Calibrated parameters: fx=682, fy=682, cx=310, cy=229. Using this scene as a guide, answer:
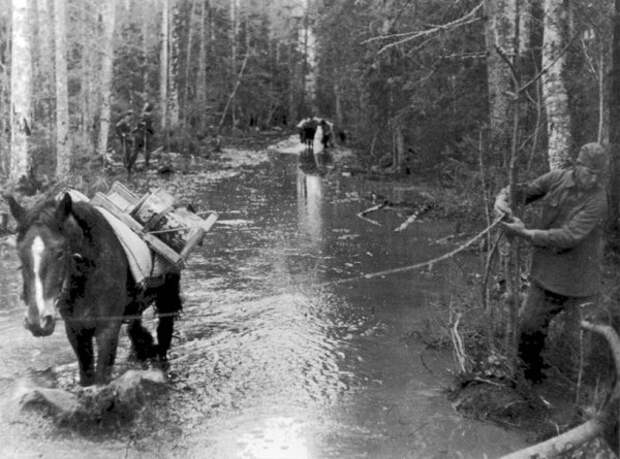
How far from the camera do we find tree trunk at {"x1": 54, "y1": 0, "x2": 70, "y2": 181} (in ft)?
57.4

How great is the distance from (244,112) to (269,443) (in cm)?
4926

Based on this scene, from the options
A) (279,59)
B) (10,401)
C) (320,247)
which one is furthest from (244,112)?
(10,401)

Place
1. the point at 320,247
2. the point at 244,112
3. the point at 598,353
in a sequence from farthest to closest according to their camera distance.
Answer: the point at 244,112 → the point at 320,247 → the point at 598,353

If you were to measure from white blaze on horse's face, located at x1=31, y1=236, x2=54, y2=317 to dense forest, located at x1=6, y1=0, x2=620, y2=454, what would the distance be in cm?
346

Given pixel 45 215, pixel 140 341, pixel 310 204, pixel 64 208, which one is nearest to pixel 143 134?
pixel 310 204

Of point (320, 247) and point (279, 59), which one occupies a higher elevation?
point (279, 59)

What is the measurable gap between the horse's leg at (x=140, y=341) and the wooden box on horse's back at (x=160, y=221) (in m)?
0.90

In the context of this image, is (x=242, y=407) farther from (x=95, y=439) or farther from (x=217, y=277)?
(x=217, y=277)

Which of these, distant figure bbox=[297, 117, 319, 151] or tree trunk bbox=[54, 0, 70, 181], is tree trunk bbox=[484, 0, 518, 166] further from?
distant figure bbox=[297, 117, 319, 151]

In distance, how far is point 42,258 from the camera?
187 inches

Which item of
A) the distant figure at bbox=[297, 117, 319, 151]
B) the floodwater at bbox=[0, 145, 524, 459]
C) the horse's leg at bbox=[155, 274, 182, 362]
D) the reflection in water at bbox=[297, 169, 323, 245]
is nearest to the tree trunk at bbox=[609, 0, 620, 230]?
the floodwater at bbox=[0, 145, 524, 459]

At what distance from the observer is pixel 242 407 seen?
593cm

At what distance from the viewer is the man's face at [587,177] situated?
544cm

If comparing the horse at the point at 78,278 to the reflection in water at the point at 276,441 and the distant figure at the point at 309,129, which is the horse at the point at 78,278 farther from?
the distant figure at the point at 309,129
